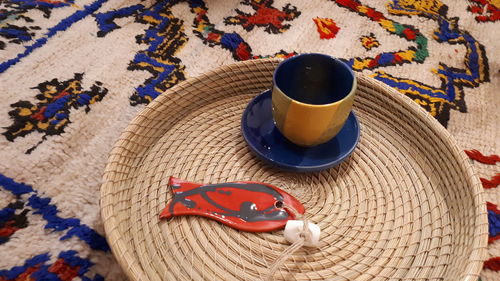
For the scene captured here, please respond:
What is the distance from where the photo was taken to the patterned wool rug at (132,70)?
52cm

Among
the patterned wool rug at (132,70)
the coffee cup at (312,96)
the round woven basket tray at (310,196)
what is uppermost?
the coffee cup at (312,96)

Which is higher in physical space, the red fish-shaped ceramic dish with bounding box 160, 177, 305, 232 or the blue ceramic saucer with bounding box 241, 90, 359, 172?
the blue ceramic saucer with bounding box 241, 90, 359, 172

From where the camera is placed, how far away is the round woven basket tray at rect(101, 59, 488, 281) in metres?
0.37

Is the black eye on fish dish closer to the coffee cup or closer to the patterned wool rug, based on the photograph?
the coffee cup

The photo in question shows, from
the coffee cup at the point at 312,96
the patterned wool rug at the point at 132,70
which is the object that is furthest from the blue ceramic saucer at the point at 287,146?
the patterned wool rug at the point at 132,70

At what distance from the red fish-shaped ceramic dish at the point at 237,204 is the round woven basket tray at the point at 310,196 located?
11mm

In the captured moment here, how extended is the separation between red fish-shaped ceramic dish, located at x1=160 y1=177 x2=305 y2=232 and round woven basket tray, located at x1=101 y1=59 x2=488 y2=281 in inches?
0.4

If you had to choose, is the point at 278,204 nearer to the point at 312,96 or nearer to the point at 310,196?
the point at 310,196

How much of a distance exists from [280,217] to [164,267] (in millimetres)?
136

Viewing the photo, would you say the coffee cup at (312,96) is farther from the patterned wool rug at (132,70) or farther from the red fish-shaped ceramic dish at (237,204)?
the patterned wool rug at (132,70)

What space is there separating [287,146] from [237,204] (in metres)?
0.11

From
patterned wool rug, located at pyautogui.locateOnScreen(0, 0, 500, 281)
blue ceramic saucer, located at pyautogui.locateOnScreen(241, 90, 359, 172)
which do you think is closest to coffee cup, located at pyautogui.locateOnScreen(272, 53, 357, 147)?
blue ceramic saucer, located at pyautogui.locateOnScreen(241, 90, 359, 172)

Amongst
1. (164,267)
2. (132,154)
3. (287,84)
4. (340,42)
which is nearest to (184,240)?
(164,267)

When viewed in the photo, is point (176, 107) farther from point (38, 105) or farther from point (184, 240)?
point (38, 105)
